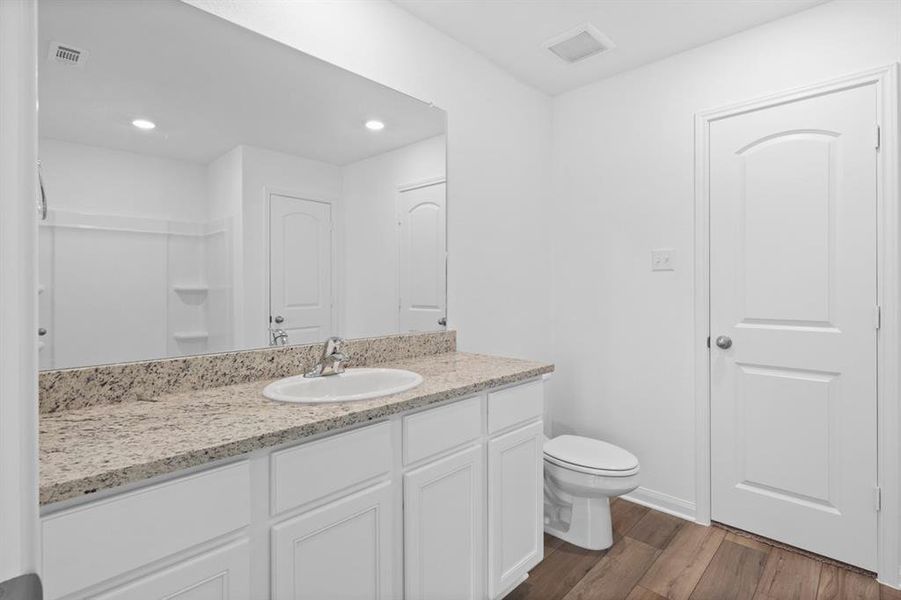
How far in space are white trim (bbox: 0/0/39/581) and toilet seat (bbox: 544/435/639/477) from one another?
6.64ft

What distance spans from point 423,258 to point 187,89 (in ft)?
3.56

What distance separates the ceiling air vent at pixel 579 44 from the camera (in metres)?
2.22

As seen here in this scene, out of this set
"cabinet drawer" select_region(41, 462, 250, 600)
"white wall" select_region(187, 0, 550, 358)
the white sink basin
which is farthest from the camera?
"white wall" select_region(187, 0, 550, 358)

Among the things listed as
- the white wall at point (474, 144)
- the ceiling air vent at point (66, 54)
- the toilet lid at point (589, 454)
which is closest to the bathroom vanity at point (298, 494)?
the toilet lid at point (589, 454)

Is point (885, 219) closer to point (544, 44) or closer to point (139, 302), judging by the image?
point (544, 44)

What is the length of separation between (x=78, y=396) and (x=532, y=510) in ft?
5.00

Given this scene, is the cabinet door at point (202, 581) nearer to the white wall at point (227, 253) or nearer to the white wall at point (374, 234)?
the white wall at point (227, 253)

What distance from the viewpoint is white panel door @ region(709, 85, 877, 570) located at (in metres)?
1.94

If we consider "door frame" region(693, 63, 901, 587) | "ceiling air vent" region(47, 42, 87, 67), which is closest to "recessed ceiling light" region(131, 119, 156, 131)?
"ceiling air vent" region(47, 42, 87, 67)

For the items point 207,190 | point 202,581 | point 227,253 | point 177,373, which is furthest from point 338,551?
point 207,190

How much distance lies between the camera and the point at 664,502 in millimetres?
2486

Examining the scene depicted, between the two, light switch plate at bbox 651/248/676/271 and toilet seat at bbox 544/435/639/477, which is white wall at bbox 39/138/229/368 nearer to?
toilet seat at bbox 544/435/639/477

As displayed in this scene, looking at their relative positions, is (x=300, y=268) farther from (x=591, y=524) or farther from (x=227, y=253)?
(x=591, y=524)

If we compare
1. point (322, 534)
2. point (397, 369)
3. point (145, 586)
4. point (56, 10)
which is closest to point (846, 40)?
point (397, 369)
